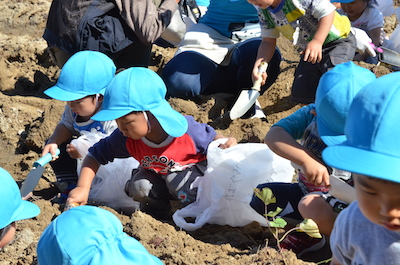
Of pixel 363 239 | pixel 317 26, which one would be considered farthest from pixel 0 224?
pixel 317 26

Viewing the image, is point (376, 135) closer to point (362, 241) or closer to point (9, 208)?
point (362, 241)

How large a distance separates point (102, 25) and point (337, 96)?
6.58ft

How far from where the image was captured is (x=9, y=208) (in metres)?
1.63

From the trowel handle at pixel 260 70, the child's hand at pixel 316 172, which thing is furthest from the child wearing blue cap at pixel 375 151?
the trowel handle at pixel 260 70

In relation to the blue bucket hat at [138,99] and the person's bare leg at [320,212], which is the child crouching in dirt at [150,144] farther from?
the person's bare leg at [320,212]

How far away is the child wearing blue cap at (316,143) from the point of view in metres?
1.70

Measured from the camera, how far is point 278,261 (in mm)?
1762

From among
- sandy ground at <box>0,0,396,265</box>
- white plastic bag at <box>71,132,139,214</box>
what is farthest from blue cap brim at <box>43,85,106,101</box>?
sandy ground at <box>0,0,396,265</box>

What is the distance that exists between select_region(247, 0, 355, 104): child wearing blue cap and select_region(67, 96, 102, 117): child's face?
0.99 metres

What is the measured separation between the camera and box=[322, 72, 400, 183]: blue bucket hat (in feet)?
3.33

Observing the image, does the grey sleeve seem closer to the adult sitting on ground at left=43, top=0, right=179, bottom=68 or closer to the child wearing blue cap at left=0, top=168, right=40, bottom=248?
the adult sitting on ground at left=43, top=0, right=179, bottom=68

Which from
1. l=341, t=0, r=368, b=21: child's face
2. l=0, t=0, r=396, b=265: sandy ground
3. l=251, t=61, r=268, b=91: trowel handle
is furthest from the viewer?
l=341, t=0, r=368, b=21: child's face

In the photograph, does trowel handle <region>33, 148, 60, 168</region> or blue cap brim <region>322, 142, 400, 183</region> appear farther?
trowel handle <region>33, 148, 60, 168</region>

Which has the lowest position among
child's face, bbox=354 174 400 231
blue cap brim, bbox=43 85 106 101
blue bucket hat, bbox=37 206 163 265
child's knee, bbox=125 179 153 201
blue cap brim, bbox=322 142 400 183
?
child's knee, bbox=125 179 153 201
